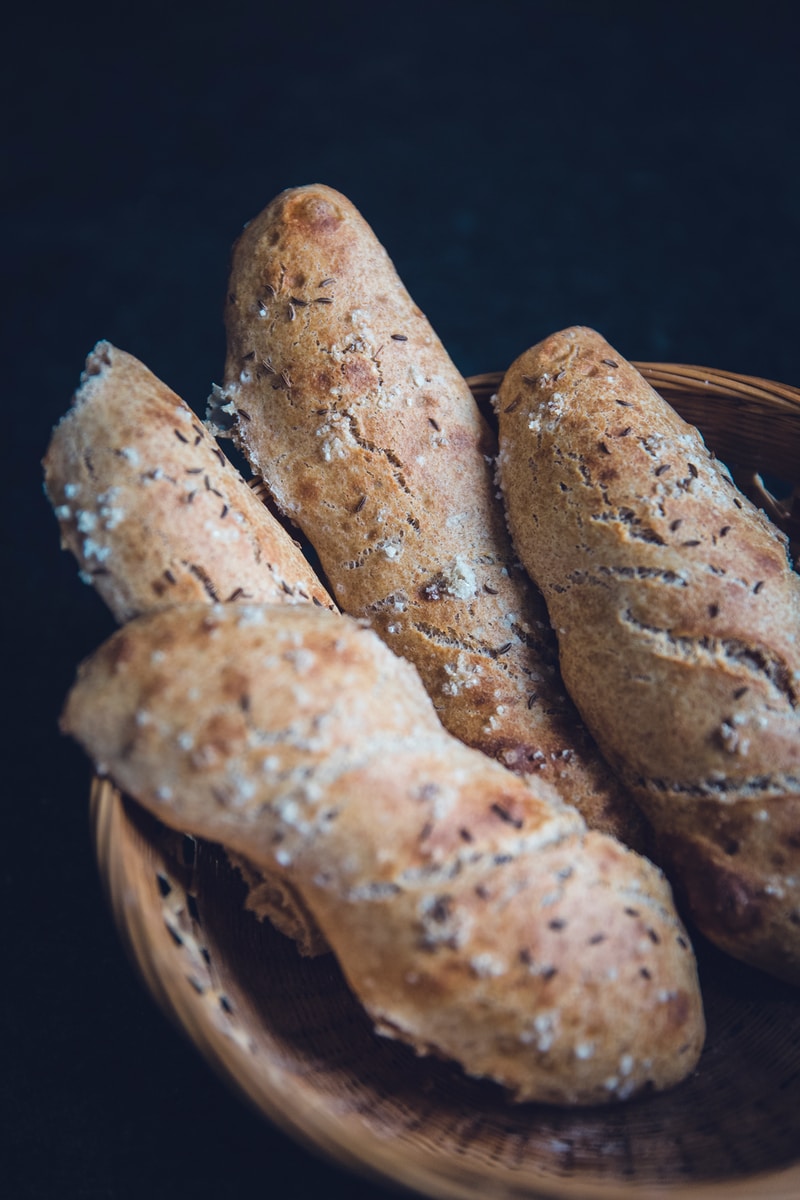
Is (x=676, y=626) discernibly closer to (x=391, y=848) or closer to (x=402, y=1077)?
(x=391, y=848)

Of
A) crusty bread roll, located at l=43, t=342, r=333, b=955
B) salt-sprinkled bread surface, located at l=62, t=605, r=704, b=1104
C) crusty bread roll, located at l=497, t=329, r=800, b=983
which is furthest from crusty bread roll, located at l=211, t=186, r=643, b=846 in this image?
salt-sprinkled bread surface, located at l=62, t=605, r=704, b=1104

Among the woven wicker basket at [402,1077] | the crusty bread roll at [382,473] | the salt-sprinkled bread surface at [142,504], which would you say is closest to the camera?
the woven wicker basket at [402,1077]

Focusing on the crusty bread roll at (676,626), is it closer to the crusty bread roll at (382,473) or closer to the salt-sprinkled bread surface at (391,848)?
the crusty bread roll at (382,473)

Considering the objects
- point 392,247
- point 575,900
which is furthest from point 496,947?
point 392,247

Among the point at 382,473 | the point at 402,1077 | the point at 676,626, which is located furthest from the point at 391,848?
the point at 382,473

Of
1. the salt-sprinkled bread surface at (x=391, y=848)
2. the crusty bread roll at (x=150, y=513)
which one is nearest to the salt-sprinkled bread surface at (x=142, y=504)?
the crusty bread roll at (x=150, y=513)

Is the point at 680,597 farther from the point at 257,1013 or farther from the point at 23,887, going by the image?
the point at 23,887
